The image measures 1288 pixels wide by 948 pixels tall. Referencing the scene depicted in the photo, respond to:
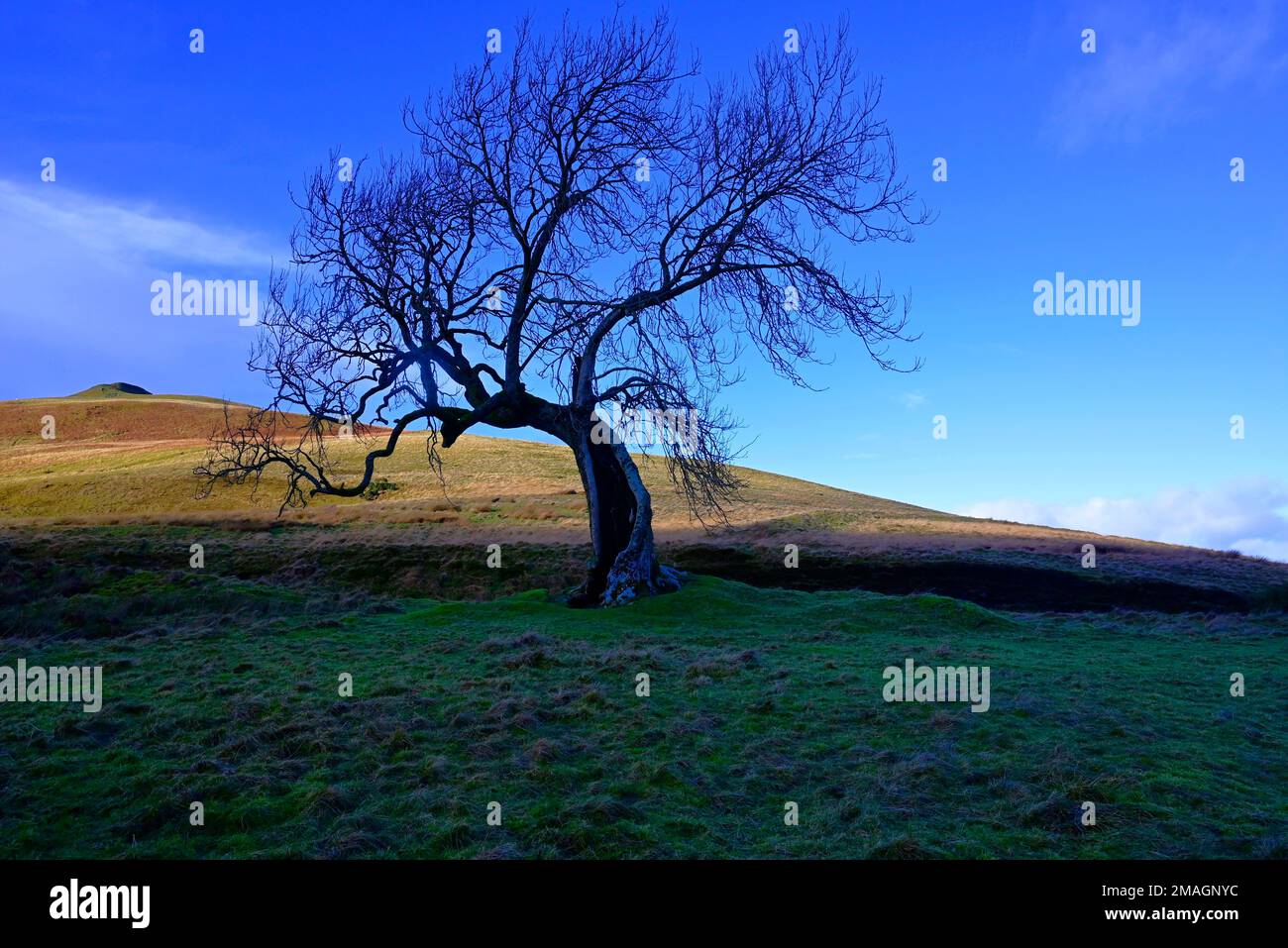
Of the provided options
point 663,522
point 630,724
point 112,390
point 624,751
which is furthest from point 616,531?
point 112,390

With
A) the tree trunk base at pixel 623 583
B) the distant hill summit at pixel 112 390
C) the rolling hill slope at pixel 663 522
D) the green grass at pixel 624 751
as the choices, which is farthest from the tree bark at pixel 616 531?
the distant hill summit at pixel 112 390

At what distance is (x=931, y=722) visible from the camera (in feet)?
35.5

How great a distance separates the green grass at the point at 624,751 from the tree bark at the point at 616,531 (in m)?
4.77

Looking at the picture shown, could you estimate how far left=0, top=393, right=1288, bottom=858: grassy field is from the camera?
7.46 m

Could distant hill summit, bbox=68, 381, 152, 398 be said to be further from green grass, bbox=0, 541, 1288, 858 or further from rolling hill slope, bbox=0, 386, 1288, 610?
green grass, bbox=0, 541, 1288, 858

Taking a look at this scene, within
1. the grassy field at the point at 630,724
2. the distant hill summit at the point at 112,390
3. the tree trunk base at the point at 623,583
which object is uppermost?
the distant hill summit at the point at 112,390

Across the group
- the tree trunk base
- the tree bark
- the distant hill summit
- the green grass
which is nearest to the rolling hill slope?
the tree trunk base

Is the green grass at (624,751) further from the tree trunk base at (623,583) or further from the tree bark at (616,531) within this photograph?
the tree bark at (616,531)

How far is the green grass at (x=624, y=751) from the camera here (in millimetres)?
7344

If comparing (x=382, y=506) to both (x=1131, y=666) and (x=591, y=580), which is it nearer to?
(x=591, y=580)

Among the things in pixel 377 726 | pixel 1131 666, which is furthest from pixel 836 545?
pixel 377 726

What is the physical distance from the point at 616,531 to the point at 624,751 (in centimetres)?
1439

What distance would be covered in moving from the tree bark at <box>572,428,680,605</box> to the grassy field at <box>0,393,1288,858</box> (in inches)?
37.4
